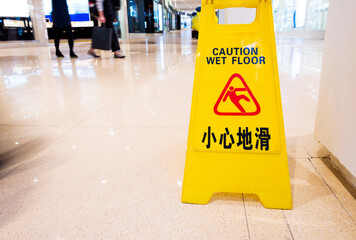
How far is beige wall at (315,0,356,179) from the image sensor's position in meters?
0.95

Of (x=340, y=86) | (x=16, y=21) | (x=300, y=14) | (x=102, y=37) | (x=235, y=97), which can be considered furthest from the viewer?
(x=300, y=14)

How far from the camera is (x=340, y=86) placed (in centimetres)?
103

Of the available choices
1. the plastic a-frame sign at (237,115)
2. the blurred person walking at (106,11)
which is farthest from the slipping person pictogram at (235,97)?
the blurred person walking at (106,11)

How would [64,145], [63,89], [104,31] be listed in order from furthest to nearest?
[104,31], [63,89], [64,145]

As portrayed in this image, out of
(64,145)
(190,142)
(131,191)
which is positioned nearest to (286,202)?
(190,142)

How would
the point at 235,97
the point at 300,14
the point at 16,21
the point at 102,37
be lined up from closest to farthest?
the point at 235,97 → the point at 102,37 → the point at 16,21 → the point at 300,14

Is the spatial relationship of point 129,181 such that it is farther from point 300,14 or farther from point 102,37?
point 300,14

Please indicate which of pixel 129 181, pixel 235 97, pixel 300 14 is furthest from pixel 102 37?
pixel 300 14

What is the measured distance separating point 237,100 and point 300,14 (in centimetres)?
1725

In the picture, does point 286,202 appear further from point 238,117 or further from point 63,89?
point 63,89

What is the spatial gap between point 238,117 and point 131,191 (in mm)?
493

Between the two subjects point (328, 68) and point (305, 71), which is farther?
point (305, 71)

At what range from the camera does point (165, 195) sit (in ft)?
3.32

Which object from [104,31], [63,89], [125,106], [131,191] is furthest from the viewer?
[104,31]
